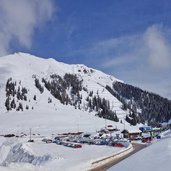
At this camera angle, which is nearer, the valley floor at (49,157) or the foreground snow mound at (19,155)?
the valley floor at (49,157)

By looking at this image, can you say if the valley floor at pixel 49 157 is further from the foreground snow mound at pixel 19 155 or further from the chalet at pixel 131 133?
the chalet at pixel 131 133

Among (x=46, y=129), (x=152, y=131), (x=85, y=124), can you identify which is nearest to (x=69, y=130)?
(x=46, y=129)

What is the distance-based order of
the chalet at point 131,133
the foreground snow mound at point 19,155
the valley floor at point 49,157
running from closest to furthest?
the valley floor at point 49,157 → the foreground snow mound at point 19,155 → the chalet at point 131,133

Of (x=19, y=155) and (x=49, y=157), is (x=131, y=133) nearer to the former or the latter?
(x=19, y=155)

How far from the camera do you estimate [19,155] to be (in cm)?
8062

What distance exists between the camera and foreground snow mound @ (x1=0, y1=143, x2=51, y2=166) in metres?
66.9

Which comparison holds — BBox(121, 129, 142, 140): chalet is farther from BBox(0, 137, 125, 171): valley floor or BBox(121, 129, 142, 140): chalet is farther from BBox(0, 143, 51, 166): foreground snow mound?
BBox(0, 143, 51, 166): foreground snow mound

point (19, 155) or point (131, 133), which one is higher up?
point (131, 133)

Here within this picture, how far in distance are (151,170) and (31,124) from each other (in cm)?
17327

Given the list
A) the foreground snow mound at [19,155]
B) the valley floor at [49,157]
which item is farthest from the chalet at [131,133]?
the foreground snow mound at [19,155]

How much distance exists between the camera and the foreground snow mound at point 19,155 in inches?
2634

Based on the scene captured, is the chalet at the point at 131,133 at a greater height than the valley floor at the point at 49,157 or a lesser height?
greater

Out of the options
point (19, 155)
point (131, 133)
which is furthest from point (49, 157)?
point (131, 133)

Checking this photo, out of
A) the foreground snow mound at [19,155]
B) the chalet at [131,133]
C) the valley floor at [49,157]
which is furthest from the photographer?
the chalet at [131,133]
